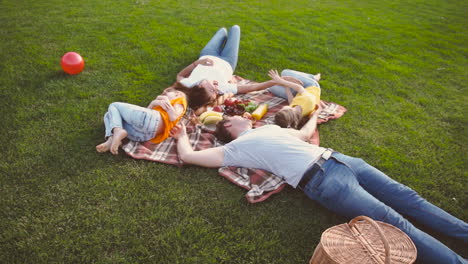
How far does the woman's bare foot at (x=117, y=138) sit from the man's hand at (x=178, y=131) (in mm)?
701

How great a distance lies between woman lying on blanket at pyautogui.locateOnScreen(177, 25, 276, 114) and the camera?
5.14 metres

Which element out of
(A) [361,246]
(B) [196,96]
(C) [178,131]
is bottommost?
(A) [361,246]

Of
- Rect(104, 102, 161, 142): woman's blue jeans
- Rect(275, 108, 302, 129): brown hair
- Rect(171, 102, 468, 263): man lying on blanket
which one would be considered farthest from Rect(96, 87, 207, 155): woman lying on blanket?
Rect(275, 108, 302, 129): brown hair

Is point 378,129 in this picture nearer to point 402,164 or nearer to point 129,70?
point 402,164

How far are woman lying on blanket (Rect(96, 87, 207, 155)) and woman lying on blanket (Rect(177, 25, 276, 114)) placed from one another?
84 centimetres

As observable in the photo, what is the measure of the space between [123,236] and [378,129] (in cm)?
432

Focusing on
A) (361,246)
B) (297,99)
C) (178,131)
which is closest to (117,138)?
(178,131)

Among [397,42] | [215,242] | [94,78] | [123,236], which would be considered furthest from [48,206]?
[397,42]

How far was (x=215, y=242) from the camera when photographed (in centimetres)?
302

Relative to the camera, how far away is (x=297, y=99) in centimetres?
479

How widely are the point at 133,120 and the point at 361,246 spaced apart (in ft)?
10.6

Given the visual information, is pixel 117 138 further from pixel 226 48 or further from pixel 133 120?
pixel 226 48

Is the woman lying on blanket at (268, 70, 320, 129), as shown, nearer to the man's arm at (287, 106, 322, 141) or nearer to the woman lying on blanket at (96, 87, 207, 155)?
the man's arm at (287, 106, 322, 141)

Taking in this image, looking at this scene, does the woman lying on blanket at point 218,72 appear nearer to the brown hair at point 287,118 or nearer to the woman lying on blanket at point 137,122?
the woman lying on blanket at point 137,122
